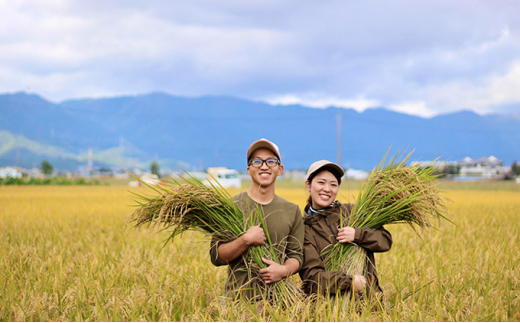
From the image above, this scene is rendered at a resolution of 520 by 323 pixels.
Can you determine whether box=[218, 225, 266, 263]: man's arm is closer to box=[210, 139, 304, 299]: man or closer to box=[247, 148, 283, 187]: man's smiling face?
box=[210, 139, 304, 299]: man

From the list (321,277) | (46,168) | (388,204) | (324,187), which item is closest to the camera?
(321,277)

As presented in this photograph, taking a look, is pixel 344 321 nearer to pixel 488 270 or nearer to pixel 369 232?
pixel 369 232

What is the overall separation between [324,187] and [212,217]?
2.79 feet

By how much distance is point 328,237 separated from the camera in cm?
332

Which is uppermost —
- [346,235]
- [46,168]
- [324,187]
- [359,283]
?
[46,168]

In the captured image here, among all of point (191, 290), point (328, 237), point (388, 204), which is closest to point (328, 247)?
point (328, 237)

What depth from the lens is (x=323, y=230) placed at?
3322 millimetres

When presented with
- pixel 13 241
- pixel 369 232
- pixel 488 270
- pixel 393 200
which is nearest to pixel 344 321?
pixel 369 232

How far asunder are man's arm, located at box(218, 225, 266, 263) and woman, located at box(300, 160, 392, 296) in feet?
1.32

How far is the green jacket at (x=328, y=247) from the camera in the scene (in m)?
3.16

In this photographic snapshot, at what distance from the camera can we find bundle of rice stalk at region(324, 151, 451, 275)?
3295 millimetres

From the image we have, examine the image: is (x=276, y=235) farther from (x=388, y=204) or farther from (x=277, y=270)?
(x=388, y=204)

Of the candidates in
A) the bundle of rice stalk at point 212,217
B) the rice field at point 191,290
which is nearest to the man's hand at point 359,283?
the rice field at point 191,290

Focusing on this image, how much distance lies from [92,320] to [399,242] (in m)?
5.08
